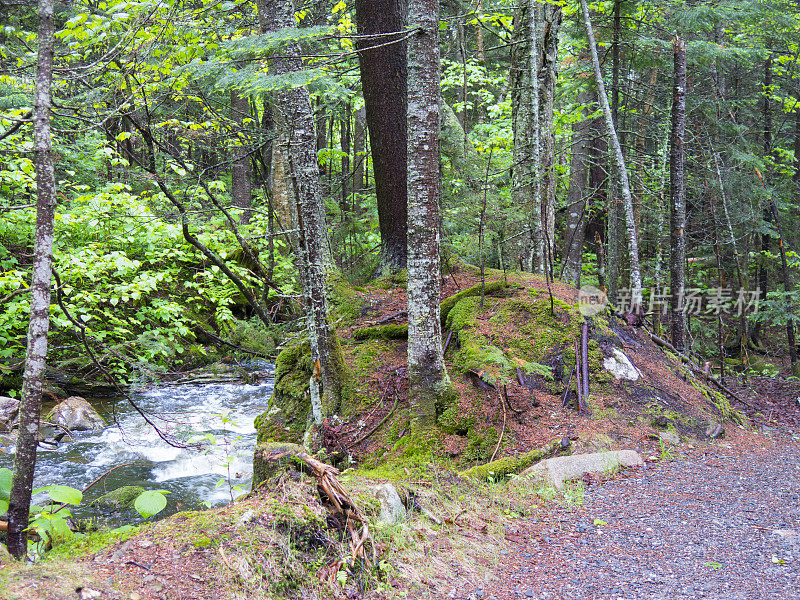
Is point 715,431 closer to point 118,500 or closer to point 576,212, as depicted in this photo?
point 118,500

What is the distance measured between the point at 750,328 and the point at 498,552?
17.4m

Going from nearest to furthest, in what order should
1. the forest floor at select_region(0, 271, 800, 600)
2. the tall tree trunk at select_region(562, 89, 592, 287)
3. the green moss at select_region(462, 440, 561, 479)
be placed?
the forest floor at select_region(0, 271, 800, 600)
the green moss at select_region(462, 440, 561, 479)
the tall tree trunk at select_region(562, 89, 592, 287)

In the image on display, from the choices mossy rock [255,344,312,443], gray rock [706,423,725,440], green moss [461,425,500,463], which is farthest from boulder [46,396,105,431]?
gray rock [706,423,725,440]

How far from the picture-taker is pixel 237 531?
2934 millimetres

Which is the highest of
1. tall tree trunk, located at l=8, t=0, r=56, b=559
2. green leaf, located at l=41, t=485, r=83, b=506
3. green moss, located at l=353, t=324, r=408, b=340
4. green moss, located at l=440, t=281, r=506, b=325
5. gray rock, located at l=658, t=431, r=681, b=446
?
tall tree trunk, located at l=8, t=0, r=56, b=559

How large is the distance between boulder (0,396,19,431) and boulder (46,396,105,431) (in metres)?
0.49

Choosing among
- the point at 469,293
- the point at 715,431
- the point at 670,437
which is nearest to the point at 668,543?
the point at 670,437

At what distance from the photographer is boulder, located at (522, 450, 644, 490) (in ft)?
16.5

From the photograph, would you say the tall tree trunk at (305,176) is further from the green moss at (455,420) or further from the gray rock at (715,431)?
the gray rock at (715,431)

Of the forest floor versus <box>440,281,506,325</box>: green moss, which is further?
<box>440,281,506,325</box>: green moss

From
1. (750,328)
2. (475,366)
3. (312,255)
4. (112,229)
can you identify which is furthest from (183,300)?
(750,328)

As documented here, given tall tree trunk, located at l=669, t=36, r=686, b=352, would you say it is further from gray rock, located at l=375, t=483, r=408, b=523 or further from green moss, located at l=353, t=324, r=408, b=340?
gray rock, located at l=375, t=483, r=408, b=523

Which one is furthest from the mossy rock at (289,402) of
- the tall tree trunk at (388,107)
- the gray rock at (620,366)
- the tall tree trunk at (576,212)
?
the tall tree trunk at (576,212)

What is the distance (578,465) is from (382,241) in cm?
518
